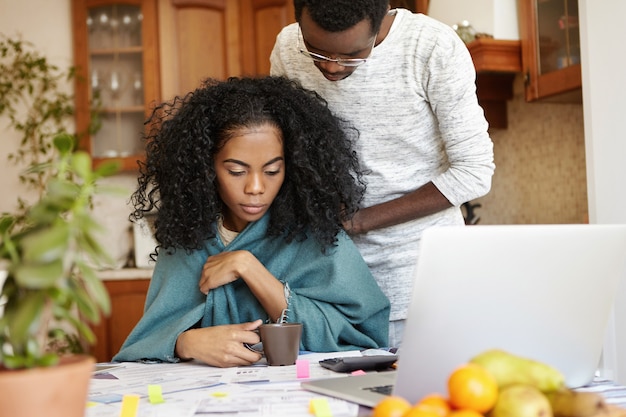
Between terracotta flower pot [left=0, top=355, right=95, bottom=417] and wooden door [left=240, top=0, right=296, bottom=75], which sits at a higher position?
wooden door [left=240, top=0, right=296, bottom=75]

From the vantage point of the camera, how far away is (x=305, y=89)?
5.73 ft

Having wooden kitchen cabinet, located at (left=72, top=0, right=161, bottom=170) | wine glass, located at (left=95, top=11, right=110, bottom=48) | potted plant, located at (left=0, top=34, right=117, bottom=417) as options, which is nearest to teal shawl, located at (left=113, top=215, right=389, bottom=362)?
potted plant, located at (left=0, top=34, right=117, bottom=417)

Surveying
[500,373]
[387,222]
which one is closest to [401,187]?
[387,222]

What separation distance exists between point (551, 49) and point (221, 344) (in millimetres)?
1796

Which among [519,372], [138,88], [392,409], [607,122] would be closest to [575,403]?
[519,372]

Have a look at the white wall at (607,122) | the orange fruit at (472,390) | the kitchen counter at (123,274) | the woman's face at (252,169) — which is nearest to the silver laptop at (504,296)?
the orange fruit at (472,390)

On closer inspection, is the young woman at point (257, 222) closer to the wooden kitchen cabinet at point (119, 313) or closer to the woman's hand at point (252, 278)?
the woman's hand at point (252, 278)

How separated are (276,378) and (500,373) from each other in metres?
0.51

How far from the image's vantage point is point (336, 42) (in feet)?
4.99

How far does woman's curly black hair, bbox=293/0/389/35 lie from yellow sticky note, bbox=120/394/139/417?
2.60ft

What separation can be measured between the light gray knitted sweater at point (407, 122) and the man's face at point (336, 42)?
0.14 metres

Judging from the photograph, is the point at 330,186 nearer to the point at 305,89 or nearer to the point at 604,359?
the point at 305,89

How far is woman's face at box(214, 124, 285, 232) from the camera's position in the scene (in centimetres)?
158

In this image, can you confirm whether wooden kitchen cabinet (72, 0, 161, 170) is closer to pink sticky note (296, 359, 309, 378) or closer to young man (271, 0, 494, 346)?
young man (271, 0, 494, 346)
